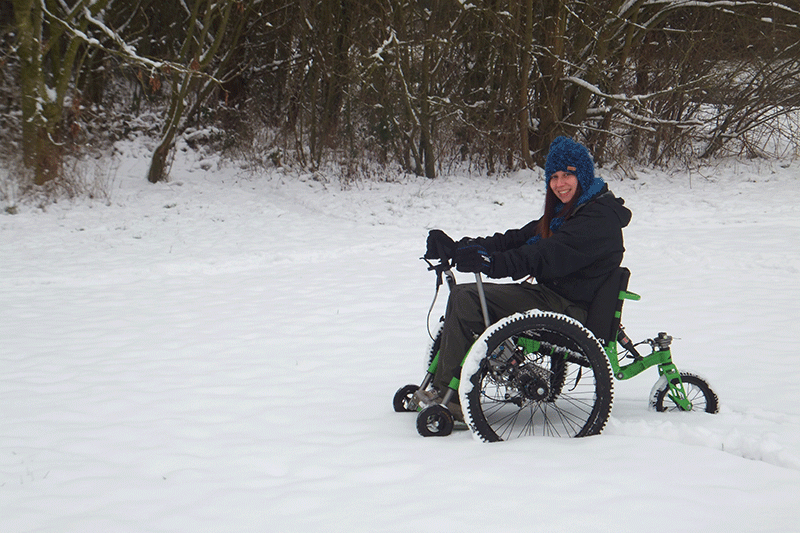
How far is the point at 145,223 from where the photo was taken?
34.7 feet

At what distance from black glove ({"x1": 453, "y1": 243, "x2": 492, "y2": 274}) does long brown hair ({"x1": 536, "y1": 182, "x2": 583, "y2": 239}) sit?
0.53 m

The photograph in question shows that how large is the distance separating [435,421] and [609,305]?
974mm

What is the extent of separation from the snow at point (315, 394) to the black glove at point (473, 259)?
2.56ft

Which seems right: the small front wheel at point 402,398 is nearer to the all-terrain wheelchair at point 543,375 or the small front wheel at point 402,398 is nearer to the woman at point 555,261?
the all-terrain wheelchair at point 543,375

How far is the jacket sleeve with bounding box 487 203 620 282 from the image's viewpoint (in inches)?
121

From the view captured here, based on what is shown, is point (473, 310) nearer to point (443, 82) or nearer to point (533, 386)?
point (533, 386)

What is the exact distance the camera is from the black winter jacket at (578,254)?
309 cm

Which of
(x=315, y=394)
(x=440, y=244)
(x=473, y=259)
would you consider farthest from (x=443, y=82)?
(x=473, y=259)

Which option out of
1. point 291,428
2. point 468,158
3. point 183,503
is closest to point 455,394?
point 291,428

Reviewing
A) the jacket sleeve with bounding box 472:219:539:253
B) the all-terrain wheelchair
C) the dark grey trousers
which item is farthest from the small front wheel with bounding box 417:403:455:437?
the jacket sleeve with bounding box 472:219:539:253

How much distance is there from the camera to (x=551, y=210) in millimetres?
3539

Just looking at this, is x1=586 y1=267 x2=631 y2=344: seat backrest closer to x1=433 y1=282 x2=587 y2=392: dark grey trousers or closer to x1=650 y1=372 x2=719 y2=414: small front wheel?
x1=433 y1=282 x2=587 y2=392: dark grey trousers

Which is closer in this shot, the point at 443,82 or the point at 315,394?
the point at 315,394

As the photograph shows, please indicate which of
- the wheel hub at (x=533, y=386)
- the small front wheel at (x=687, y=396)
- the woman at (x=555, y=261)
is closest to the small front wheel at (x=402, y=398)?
the woman at (x=555, y=261)
